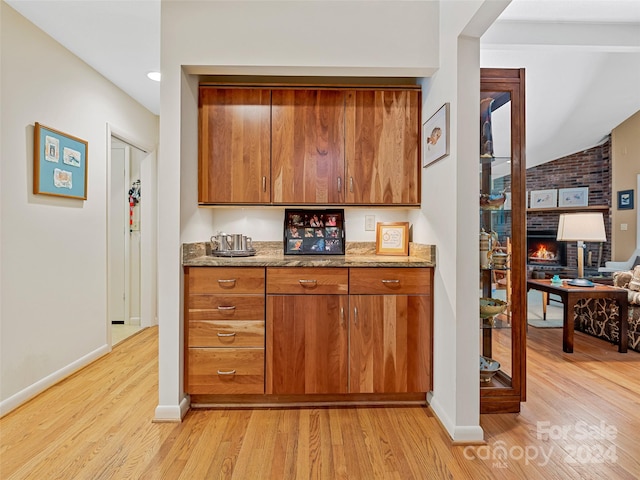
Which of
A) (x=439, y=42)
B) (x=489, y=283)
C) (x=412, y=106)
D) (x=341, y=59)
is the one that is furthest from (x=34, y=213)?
(x=489, y=283)

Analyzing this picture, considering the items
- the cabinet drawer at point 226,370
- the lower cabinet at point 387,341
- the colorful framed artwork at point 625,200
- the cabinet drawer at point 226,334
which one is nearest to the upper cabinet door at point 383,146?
the lower cabinet at point 387,341

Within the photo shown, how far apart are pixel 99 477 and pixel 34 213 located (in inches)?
70.4

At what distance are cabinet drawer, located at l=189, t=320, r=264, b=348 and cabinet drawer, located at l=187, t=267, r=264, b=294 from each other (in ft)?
0.67

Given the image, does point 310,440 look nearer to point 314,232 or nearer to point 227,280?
point 227,280

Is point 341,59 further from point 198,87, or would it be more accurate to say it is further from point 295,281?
point 295,281

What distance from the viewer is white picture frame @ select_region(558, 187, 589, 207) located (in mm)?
6852

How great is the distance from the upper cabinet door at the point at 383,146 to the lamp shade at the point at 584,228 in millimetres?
2667

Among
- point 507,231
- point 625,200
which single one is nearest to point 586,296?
point 507,231

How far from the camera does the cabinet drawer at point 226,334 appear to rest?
229cm

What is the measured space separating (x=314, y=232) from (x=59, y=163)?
1.96 meters

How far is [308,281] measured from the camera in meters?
2.30

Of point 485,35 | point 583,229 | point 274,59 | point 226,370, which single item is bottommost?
point 226,370

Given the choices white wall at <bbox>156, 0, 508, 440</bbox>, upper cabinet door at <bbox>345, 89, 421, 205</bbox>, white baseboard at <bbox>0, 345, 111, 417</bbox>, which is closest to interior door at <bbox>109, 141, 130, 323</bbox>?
white baseboard at <bbox>0, 345, 111, 417</bbox>

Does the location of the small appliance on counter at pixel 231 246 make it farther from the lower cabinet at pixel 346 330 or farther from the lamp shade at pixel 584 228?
the lamp shade at pixel 584 228
